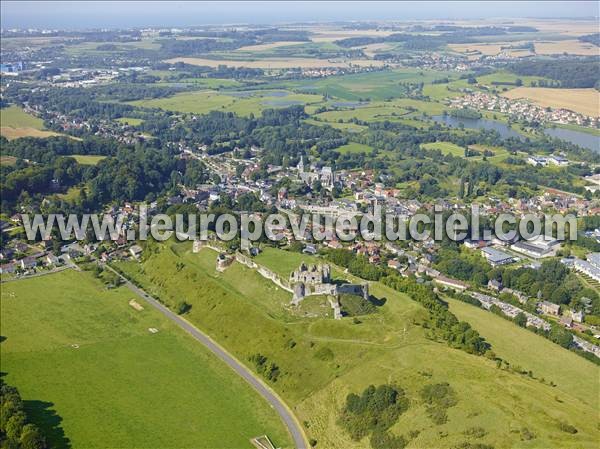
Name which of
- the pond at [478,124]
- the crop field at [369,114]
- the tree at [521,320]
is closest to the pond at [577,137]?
the pond at [478,124]

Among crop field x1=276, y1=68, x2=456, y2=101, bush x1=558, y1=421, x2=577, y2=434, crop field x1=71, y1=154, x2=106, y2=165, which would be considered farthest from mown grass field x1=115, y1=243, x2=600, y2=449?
crop field x1=276, y1=68, x2=456, y2=101

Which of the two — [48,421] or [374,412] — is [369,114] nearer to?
[374,412]

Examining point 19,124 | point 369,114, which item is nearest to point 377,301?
point 369,114

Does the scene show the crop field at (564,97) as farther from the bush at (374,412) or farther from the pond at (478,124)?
the bush at (374,412)

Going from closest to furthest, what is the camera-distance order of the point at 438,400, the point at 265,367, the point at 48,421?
1. the point at 438,400
2. the point at 48,421
3. the point at 265,367

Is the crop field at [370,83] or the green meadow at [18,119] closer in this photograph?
the green meadow at [18,119]

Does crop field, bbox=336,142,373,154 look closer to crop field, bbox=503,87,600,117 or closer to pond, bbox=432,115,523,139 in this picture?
pond, bbox=432,115,523,139
